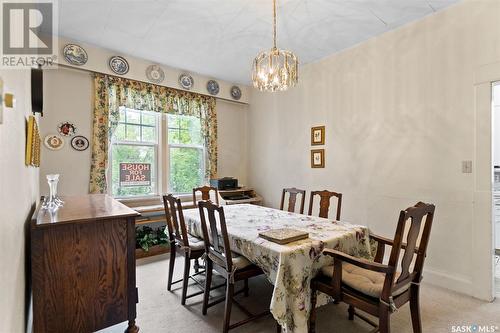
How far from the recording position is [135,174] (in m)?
3.97

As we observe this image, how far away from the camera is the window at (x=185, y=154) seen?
4352 millimetres

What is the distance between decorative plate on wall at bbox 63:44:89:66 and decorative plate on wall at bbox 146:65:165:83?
30.9 inches

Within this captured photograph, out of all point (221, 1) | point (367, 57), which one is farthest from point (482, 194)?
point (221, 1)

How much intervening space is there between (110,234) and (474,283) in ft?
10.1

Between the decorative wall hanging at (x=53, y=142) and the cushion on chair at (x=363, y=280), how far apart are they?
3349 mm

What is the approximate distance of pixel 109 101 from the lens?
12.0ft

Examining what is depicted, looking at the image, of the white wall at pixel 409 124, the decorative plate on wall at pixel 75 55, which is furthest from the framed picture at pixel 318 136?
the decorative plate on wall at pixel 75 55

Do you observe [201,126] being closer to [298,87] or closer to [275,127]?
[275,127]

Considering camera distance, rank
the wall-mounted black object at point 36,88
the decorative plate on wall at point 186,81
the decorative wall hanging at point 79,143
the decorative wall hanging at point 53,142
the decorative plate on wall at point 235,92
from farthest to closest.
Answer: the decorative plate on wall at point 235,92 < the decorative plate on wall at point 186,81 < the decorative wall hanging at point 79,143 < the decorative wall hanging at point 53,142 < the wall-mounted black object at point 36,88

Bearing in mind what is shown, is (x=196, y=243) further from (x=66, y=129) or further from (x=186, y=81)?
(x=186, y=81)

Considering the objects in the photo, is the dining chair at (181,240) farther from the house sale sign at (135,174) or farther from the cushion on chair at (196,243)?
the house sale sign at (135,174)

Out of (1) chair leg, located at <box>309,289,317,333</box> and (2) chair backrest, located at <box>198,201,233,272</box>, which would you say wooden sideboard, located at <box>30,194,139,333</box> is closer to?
(2) chair backrest, located at <box>198,201,233,272</box>

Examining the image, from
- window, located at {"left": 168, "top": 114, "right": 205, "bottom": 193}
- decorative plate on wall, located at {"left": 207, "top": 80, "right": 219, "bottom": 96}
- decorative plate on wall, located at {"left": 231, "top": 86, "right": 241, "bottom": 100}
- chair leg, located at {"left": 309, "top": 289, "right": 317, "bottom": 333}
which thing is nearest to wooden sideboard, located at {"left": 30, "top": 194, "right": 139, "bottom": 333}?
chair leg, located at {"left": 309, "top": 289, "right": 317, "bottom": 333}

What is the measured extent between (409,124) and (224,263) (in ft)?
8.03
